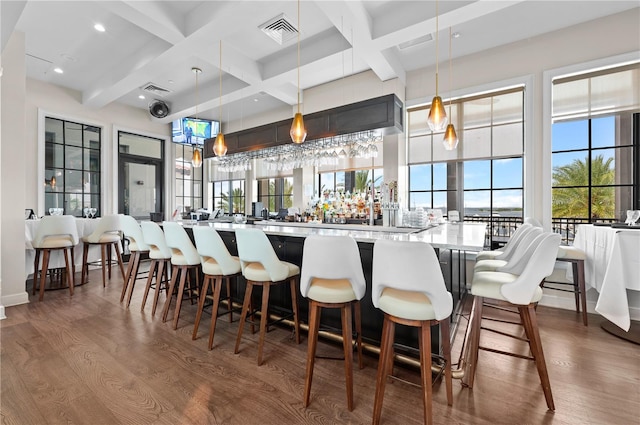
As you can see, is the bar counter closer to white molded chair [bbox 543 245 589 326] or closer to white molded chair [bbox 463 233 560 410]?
white molded chair [bbox 463 233 560 410]

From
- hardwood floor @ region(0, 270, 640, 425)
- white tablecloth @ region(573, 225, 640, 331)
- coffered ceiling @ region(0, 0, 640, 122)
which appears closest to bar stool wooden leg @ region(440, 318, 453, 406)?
hardwood floor @ region(0, 270, 640, 425)

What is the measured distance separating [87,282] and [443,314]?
5.46m

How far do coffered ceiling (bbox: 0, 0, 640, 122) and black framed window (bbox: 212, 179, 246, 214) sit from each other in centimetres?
305

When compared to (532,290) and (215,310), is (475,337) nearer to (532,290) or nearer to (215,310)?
(532,290)

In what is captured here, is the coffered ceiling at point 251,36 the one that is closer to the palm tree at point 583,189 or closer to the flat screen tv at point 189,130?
the flat screen tv at point 189,130

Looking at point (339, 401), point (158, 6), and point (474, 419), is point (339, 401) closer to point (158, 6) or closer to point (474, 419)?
point (474, 419)

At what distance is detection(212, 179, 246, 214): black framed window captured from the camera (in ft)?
26.8

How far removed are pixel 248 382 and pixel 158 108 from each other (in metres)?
6.42

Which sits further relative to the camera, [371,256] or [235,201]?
[235,201]

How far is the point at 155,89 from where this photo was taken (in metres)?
5.79

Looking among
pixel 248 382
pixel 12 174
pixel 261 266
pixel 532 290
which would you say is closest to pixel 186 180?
pixel 12 174

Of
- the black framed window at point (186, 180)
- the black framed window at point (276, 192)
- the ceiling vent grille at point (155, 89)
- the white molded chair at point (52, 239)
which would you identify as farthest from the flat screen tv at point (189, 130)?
the white molded chair at point (52, 239)

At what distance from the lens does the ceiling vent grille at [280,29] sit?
3.61 m

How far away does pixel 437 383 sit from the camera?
1979 millimetres
